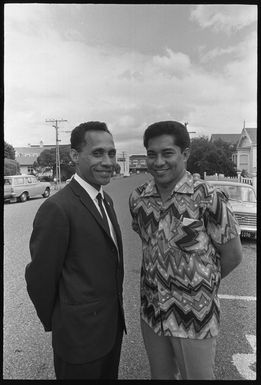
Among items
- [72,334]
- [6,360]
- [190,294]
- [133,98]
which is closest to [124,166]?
[133,98]

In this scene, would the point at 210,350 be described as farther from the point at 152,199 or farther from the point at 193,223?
the point at 152,199

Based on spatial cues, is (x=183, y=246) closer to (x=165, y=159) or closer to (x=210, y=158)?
(x=165, y=159)

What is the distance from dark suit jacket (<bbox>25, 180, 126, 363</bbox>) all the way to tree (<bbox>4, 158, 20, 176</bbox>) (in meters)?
0.40

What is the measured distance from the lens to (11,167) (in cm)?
152

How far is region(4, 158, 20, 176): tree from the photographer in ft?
4.72

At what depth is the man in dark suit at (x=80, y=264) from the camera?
Result: 3.84ft

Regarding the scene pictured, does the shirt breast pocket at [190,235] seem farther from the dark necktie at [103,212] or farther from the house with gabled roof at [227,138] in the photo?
the house with gabled roof at [227,138]

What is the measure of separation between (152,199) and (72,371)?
2.84 feet

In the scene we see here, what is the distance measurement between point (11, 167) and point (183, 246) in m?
1.00

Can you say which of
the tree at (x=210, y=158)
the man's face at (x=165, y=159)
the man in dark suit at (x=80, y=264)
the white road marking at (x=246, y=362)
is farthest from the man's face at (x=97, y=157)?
the white road marking at (x=246, y=362)

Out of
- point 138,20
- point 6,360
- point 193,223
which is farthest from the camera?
point 6,360

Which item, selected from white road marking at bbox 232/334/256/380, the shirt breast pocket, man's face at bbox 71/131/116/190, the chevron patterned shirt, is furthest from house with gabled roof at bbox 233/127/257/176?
white road marking at bbox 232/334/256/380

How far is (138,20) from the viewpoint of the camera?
4.73 feet

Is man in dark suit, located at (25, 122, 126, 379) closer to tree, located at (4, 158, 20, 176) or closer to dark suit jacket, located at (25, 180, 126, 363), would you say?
dark suit jacket, located at (25, 180, 126, 363)
